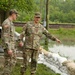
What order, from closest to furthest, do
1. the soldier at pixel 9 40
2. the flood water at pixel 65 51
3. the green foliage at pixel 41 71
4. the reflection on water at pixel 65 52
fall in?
the soldier at pixel 9 40 < the green foliage at pixel 41 71 < the reflection on water at pixel 65 52 < the flood water at pixel 65 51

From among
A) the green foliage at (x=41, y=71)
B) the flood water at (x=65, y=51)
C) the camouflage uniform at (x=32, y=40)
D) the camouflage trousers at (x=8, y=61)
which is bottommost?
the flood water at (x=65, y=51)

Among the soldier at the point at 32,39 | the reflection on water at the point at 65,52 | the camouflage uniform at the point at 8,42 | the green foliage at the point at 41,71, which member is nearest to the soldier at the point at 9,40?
the camouflage uniform at the point at 8,42

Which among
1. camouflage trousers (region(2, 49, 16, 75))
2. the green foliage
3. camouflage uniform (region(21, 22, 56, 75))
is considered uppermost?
camouflage uniform (region(21, 22, 56, 75))

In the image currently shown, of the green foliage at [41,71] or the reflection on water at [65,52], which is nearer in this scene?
the green foliage at [41,71]

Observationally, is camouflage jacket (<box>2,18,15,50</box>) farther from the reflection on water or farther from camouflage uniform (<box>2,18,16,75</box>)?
the reflection on water

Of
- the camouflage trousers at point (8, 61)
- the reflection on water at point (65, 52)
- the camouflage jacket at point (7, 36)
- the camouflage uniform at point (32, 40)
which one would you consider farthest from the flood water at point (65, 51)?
the camouflage jacket at point (7, 36)

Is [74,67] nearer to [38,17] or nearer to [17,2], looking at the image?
[38,17]

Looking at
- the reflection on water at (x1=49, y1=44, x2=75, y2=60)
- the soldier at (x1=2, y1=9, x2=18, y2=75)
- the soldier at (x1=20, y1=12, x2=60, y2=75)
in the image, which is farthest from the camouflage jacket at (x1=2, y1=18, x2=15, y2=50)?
the reflection on water at (x1=49, y1=44, x2=75, y2=60)

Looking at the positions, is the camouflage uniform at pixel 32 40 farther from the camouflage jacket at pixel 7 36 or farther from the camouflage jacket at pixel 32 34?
the camouflage jacket at pixel 7 36

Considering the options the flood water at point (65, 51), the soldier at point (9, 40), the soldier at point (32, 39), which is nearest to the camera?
the soldier at point (9, 40)

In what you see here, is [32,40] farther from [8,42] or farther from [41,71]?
[41,71]

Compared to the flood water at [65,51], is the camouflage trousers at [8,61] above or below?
above

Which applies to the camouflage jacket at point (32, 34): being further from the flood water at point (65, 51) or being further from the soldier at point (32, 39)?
the flood water at point (65, 51)

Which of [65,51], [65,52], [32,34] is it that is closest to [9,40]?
[32,34]
